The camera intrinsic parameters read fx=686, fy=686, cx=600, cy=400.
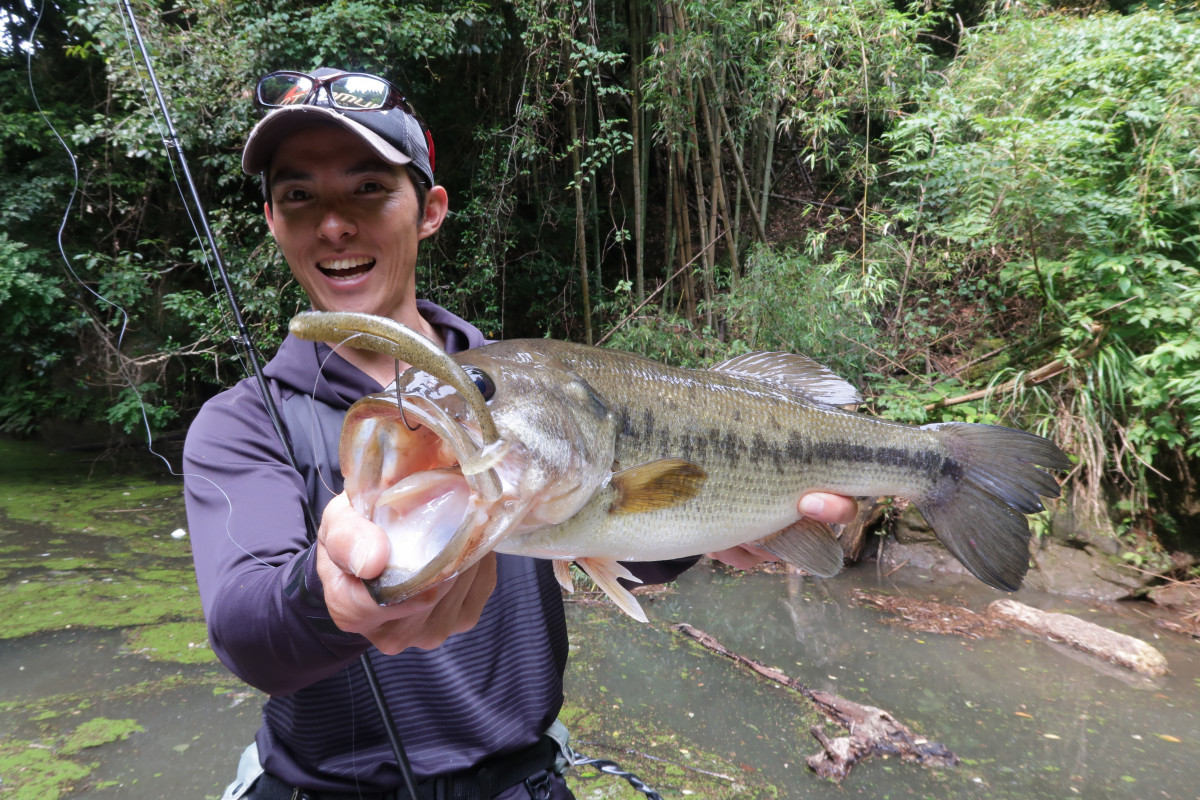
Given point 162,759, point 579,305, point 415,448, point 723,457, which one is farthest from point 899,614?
point 579,305

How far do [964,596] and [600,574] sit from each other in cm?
533

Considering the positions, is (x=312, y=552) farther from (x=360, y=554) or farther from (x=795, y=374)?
(x=795, y=374)

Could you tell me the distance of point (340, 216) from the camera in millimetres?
1703

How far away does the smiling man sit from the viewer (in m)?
1.15

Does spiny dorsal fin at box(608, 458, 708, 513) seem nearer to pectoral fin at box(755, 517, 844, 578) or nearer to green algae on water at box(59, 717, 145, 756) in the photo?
pectoral fin at box(755, 517, 844, 578)

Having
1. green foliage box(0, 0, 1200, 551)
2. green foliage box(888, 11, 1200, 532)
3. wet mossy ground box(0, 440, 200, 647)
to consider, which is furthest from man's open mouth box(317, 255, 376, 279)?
green foliage box(888, 11, 1200, 532)

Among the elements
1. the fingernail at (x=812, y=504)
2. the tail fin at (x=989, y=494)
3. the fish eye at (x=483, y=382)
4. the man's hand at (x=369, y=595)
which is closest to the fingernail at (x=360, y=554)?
the man's hand at (x=369, y=595)

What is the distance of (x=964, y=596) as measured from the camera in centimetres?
565

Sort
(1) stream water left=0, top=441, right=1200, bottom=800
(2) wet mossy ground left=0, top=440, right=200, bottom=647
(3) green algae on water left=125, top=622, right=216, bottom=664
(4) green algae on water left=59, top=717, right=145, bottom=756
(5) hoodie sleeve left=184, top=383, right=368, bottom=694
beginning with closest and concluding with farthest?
(5) hoodie sleeve left=184, top=383, right=368, bottom=694
(1) stream water left=0, top=441, right=1200, bottom=800
(4) green algae on water left=59, top=717, right=145, bottom=756
(3) green algae on water left=125, top=622, right=216, bottom=664
(2) wet mossy ground left=0, top=440, right=200, bottom=647

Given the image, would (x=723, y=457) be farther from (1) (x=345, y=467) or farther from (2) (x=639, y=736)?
(2) (x=639, y=736)

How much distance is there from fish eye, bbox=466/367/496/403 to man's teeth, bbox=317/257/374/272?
0.73 meters

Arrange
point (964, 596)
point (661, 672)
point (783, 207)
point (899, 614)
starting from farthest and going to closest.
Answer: point (783, 207)
point (964, 596)
point (899, 614)
point (661, 672)

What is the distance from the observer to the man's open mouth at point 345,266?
5.70 feet

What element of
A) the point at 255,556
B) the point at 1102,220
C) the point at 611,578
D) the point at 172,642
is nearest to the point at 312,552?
the point at 255,556
